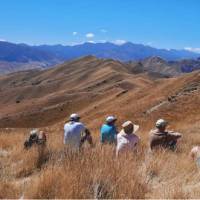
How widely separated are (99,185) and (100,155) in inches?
48.2

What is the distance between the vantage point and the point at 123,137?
397 inches

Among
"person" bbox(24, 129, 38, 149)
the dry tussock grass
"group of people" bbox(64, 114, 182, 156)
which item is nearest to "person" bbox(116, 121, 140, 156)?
"group of people" bbox(64, 114, 182, 156)

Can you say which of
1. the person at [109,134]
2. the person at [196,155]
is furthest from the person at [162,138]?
the person at [109,134]

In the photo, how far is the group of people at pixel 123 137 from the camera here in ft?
32.0

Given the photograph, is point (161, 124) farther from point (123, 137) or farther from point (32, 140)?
point (32, 140)

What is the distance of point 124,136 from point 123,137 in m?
0.03

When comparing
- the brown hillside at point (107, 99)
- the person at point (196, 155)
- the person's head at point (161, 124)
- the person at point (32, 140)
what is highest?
the person's head at point (161, 124)

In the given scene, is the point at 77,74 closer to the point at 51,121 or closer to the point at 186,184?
the point at 51,121

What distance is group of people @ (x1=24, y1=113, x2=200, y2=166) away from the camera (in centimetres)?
976

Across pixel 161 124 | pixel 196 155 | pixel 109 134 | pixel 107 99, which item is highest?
pixel 161 124

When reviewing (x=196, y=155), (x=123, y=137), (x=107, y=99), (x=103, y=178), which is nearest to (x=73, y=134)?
(x=123, y=137)

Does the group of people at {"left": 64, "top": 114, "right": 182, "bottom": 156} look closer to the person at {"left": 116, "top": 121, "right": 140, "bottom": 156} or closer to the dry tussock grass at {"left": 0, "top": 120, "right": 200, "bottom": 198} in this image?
the person at {"left": 116, "top": 121, "right": 140, "bottom": 156}

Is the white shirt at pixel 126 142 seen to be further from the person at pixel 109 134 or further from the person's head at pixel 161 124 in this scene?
the person at pixel 109 134

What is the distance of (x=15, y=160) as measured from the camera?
9.39m
